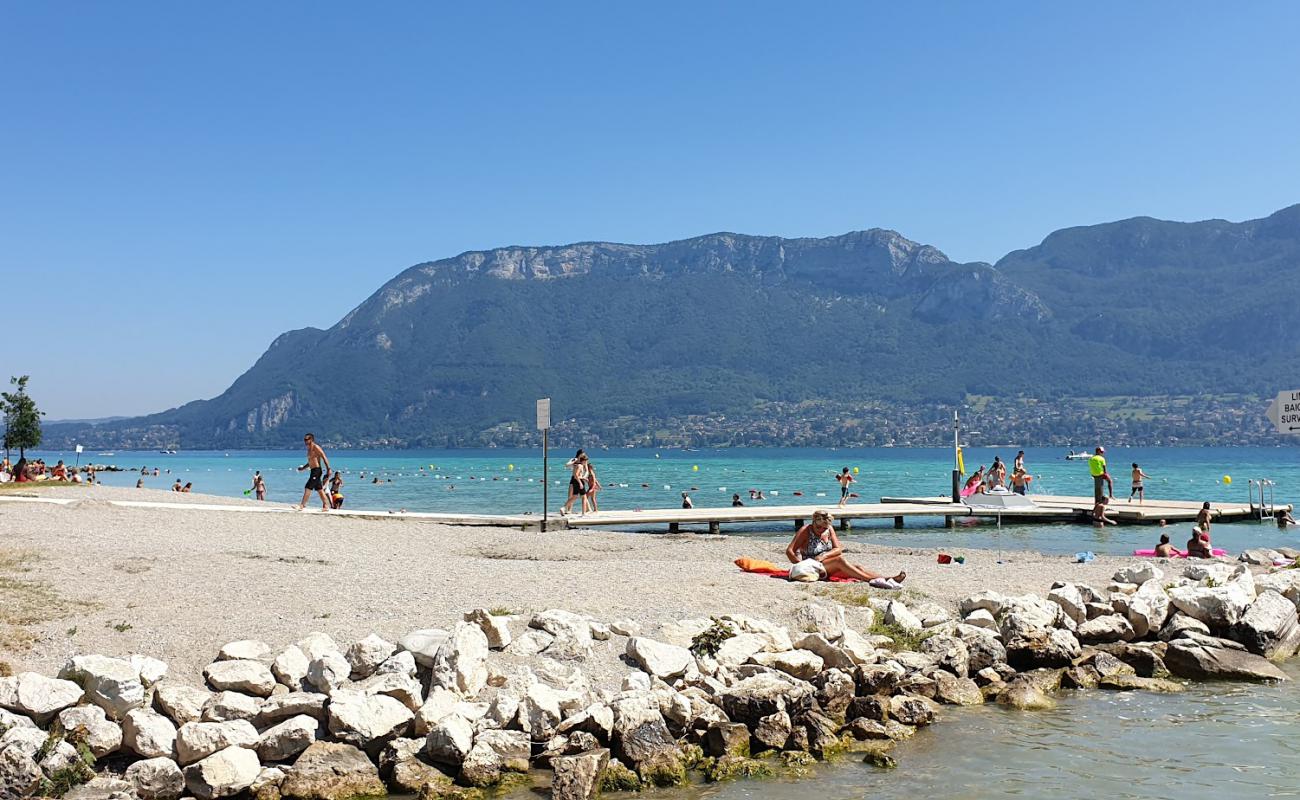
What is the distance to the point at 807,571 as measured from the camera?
14.0 m

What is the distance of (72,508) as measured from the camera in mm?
20516

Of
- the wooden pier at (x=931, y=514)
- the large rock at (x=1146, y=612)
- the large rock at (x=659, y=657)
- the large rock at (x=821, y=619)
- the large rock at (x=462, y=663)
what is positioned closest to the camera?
the large rock at (x=462, y=663)

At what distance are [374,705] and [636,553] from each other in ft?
38.1

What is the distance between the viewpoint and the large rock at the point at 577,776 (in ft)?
24.1

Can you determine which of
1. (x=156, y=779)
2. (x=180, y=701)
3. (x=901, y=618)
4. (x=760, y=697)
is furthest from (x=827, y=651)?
(x=156, y=779)

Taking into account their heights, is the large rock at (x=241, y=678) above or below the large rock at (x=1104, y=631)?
above

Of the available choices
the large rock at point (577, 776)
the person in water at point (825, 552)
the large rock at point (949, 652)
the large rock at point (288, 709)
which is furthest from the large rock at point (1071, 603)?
the large rock at point (288, 709)

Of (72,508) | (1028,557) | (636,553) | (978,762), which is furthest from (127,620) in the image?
(1028,557)

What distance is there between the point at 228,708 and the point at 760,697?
4.35 metres

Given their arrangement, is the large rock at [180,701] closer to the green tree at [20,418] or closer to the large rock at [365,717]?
the large rock at [365,717]

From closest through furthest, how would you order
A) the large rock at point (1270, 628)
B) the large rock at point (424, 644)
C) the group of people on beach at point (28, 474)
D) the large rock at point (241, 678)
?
the large rock at point (241, 678) < the large rock at point (424, 644) < the large rock at point (1270, 628) < the group of people on beach at point (28, 474)

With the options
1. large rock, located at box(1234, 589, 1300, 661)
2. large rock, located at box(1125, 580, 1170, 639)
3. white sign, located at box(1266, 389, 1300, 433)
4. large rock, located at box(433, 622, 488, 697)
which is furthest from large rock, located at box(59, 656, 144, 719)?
white sign, located at box(1266, 389, 1300, 433)

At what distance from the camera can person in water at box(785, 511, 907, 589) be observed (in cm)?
1431

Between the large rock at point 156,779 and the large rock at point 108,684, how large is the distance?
0.60m
